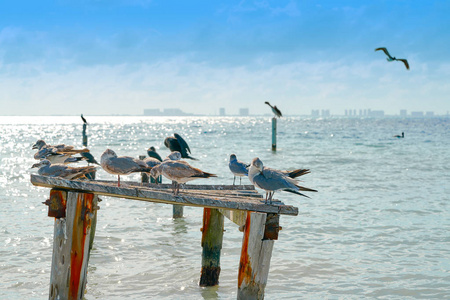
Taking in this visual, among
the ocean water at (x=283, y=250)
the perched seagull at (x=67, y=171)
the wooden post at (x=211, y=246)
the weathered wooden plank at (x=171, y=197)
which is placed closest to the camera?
the weathered wooden plank at (x=171, y=197)

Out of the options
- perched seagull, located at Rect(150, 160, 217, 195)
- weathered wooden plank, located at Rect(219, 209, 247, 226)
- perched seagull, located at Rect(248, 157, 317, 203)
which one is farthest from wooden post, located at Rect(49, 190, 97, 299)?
perched seagull, located at Rect(248, 157, 317, 203)

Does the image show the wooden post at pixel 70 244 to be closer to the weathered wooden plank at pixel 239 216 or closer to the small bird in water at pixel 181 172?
the small bird in water at pixel 181 172

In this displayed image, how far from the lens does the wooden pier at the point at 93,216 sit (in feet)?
21.4

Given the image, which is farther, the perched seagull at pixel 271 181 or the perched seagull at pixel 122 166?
the perched seagull at pixel 122 166

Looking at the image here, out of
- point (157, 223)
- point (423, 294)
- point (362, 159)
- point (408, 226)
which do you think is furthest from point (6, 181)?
point (362, 159)

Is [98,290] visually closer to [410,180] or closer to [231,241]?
[231,241]

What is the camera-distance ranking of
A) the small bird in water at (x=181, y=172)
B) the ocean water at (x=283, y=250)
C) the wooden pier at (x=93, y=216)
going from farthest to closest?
the ocean water at (x=283, y=250) < the small bird in water at (x=181, y=172) < the wooden pier at (x=93, y=216)

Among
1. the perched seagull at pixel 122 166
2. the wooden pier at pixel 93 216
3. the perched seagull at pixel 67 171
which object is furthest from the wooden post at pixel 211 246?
the perched seagull at pixel 67 171

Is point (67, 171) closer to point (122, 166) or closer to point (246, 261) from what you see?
point (122, 166)

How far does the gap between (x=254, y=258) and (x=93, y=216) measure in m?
2.33

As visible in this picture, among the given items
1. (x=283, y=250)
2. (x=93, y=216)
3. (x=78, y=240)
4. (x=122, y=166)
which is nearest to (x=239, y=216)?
(x=122, y=166)

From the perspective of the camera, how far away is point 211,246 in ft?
30.8

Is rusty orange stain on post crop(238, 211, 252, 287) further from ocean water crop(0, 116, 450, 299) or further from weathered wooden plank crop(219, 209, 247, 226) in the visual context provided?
ocean water crop(0, 116, 450, 299)

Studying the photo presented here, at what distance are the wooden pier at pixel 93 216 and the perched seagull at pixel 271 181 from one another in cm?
23
